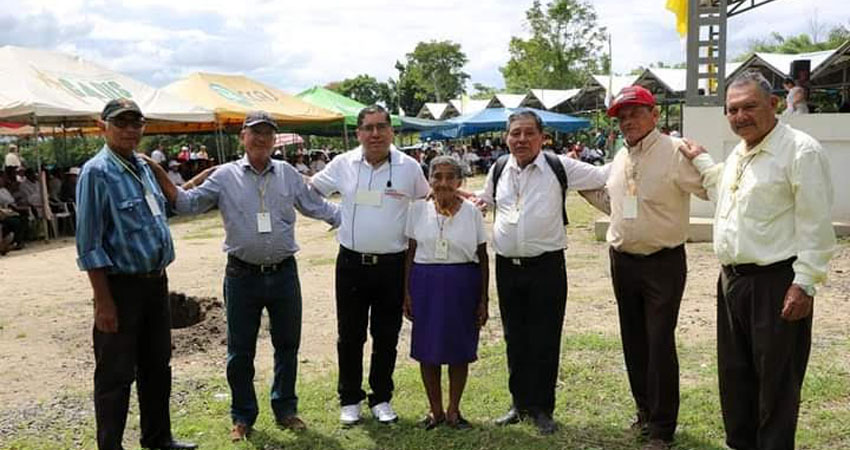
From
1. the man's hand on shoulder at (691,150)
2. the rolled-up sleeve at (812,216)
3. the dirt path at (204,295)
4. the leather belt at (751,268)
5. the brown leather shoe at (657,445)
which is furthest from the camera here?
the dirt path at (204,295)

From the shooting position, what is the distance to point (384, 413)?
14.2ft

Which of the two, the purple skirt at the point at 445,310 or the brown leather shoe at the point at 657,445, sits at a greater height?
the purple skirt at the point at 445,310

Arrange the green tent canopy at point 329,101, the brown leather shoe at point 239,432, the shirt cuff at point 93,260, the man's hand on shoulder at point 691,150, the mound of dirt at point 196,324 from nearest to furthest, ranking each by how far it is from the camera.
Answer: the shirt cuff at point 93,260, the man's hand on shoulder at point 691,150, the brown leather shoe at point 239,432, the mound of dirt at point 196,324, the green tent canopy at point 329,101

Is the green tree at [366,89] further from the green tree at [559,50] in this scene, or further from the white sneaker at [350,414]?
the white sneaker at [350,414]

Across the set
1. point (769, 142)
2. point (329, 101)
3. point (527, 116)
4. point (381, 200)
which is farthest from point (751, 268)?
point (329, 101)

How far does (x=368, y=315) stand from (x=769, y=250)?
216 centimetres

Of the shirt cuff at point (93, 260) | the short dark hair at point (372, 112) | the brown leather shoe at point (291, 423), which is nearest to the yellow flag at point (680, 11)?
the short dark hair at point (372, 112)

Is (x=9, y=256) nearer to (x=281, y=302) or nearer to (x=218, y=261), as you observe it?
(x=218, y=261)

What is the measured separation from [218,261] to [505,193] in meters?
7.17

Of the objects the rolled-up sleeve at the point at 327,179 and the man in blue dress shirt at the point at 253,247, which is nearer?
the man in blue dress shirt at the point at 253,247

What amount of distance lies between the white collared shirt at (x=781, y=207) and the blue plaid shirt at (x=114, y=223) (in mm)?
2649

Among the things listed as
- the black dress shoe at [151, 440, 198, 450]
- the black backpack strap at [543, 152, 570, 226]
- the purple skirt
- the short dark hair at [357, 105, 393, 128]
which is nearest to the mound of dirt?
the black dress shoe at [151, 440, 198, 450]

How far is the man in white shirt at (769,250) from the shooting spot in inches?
120

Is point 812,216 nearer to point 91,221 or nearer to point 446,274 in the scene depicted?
point 446,274
